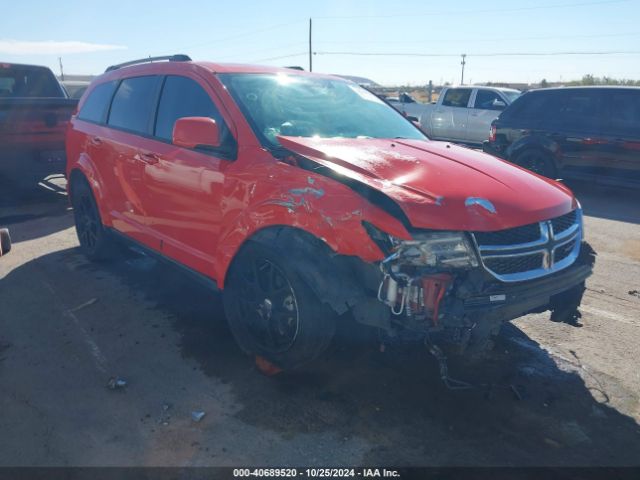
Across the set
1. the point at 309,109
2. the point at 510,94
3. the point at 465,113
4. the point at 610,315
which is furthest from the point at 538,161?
the point at 309,109

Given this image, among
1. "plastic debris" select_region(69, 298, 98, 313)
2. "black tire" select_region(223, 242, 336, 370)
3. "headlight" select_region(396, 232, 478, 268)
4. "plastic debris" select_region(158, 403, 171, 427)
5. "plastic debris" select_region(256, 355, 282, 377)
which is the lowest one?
"plastic debris" select_region(158, 403, 171, 427)

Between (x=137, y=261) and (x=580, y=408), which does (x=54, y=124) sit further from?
(x=580, y=408)

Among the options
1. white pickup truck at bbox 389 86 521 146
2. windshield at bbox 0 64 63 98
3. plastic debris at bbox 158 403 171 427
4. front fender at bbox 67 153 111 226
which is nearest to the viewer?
plastic debris at bbox 158 403 171 427

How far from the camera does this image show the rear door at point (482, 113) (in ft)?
45.8

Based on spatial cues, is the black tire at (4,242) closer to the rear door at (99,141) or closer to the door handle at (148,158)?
the rear door at (99,141)

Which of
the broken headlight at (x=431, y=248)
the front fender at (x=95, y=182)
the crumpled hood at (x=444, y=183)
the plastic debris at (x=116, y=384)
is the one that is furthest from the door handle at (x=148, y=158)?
the broken headlight at (x=431, y=248)

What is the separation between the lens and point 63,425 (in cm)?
296

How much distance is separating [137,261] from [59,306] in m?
1.28

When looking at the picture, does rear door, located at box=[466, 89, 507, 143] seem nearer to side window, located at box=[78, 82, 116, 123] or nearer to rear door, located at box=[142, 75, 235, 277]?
side window, located at box=[78, 82, 116, 123]

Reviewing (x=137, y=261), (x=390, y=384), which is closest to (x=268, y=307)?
(x=390, y=384)

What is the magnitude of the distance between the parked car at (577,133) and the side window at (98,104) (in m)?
7.02

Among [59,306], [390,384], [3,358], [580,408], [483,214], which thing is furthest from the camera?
[59,306]

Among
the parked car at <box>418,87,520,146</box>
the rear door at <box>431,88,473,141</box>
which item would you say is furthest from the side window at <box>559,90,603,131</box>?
the rear door at <box>431,88,473,141</box>

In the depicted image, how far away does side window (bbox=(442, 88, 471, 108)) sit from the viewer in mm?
14470
